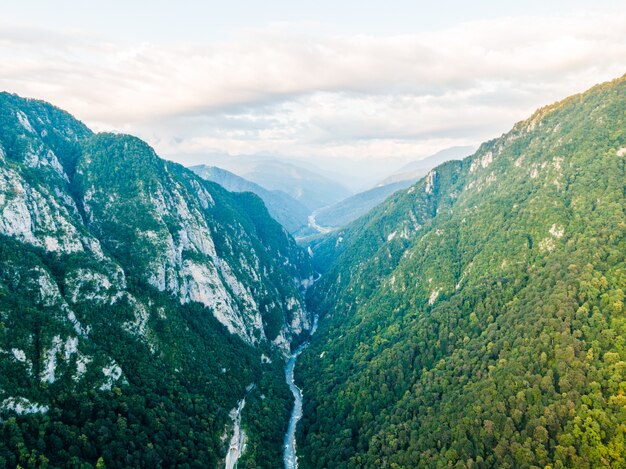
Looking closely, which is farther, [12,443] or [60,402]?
[60,402]

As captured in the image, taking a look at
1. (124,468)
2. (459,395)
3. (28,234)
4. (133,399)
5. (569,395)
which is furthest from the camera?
(28,234)

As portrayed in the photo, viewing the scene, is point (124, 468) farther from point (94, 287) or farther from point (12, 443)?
point (94, 287)

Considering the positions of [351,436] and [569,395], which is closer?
[569,395]

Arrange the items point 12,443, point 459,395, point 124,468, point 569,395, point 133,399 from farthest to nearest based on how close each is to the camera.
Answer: point 459,395 < point 133,399 < point 569,395 < point 124,468 < point 12,443

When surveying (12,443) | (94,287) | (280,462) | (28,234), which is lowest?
(280,462)

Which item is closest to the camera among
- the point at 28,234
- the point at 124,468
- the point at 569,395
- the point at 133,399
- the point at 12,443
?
the point at 12,443

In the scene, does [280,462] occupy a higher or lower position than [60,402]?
lower

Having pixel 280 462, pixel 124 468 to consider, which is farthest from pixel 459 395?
pixel 124 468

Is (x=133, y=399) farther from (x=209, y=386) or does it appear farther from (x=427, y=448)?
(x=427, y=448)

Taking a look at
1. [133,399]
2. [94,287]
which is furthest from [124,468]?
[94,287]
